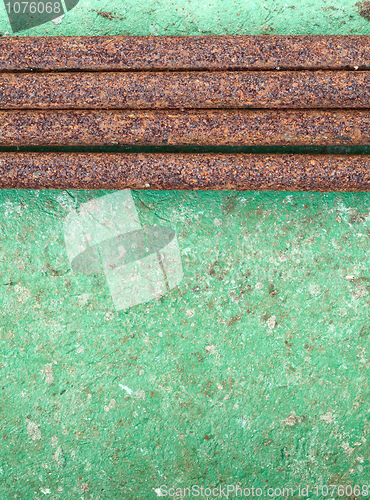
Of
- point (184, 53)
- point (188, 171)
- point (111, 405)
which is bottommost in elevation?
point (111, 405)

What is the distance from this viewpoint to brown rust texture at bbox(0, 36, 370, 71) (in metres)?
1.70

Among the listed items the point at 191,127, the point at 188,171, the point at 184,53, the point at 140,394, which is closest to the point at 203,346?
the point at 140,394

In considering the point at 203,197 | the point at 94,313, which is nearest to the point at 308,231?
the point at 203,197

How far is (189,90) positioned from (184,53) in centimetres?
20

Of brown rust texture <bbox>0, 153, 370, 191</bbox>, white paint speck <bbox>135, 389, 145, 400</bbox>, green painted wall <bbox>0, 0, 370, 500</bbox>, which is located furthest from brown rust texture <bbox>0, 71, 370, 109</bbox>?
white paint speck <bbox>135, 389, 145, 400</bbox>

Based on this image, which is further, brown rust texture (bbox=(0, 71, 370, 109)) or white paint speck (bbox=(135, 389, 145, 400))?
white paint speck (bbox=(135, 389, 145, 400))

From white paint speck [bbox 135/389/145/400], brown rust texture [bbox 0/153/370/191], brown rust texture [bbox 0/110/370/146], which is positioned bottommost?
white paint speck [bbox 135/389/145/400]

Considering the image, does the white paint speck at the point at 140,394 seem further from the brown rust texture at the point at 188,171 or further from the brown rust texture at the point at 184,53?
the brown rust texture at the point at 184,53

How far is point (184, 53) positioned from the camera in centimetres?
172

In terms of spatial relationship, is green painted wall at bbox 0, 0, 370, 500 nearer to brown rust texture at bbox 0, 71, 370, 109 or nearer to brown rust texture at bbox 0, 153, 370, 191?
brown rust texture at bbox 0, 153, 370, 191

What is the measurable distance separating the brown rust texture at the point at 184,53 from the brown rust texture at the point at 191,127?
0.80 feet

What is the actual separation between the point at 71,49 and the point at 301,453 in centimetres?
252

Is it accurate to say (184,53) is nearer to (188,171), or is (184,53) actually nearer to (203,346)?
(188,171)

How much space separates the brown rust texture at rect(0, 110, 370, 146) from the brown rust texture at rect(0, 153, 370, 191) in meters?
0.08
